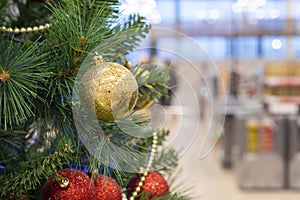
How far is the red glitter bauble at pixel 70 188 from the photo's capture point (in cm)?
56

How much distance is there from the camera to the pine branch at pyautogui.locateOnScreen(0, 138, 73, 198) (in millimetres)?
533

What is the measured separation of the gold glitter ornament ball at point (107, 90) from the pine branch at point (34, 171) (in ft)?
0.17

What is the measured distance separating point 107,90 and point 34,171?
133 mm

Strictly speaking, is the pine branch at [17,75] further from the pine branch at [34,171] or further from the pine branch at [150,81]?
the pine branch at [150,81]

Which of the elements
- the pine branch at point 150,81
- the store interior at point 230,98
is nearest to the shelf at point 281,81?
the store interior at point 230,98

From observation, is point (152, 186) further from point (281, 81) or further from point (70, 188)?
point (281, 81)

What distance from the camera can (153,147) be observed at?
68 cm

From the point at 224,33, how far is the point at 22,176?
13.4m

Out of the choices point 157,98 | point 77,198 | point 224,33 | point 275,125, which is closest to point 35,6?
point 157,98

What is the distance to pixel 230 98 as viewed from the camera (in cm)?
795

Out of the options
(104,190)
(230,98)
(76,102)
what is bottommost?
(104,190)

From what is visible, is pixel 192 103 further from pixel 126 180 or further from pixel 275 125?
pixel 275 125

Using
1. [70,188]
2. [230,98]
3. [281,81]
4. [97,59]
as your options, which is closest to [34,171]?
[70,188]

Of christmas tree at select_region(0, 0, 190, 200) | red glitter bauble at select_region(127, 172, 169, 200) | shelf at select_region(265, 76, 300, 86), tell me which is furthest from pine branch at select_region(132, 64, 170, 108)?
shelf at select_region(265, 76, 300, 86)
